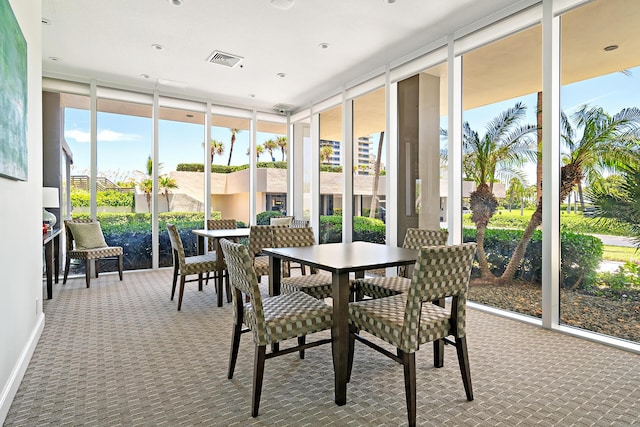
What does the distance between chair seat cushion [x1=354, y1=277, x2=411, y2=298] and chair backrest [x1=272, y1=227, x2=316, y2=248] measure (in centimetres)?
85

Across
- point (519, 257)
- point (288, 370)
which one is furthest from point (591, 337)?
point (288, 370)

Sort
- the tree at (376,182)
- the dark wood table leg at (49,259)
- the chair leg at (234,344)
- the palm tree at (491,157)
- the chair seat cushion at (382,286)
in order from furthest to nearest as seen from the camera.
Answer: the tree at (376,182), the dark wood table leg at (49,259), the palm tree at (491,157), the chair seat cushion at (382,286), the chair leg at (234,344)

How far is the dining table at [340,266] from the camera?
2.17m

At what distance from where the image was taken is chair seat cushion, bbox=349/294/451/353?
2.00 m

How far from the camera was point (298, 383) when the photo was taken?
2.43 metres

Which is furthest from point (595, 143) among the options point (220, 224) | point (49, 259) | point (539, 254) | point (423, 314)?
point (49, 259)

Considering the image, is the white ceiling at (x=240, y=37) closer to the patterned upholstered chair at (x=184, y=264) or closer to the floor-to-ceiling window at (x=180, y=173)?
the floor-to-ceiling window at (x=180, y=173)

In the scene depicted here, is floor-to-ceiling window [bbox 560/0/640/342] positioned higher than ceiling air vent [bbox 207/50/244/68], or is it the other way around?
ceiling air vent [bbox 207/50/244/68]

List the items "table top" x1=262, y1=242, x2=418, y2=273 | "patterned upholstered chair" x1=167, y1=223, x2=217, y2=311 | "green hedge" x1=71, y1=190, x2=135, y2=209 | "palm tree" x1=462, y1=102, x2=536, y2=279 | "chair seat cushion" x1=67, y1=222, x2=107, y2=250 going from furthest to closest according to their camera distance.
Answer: "green hedge" x1=71, y1=190, x2=135, y2=209 → "chair seat cushion" x1=67, y1=222, x2=107, y2=250 → "patterned upholstered chair" x1=167, y1=223, x2=217, y2=311 → "palm tree" x1=462, y1=102, x2=536, y2=279 → "table top" x1=262, y1=242, x2=418, y2=273

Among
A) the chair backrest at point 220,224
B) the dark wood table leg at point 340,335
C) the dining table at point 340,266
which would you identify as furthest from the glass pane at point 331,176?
the dark wood table leg at point 340,335

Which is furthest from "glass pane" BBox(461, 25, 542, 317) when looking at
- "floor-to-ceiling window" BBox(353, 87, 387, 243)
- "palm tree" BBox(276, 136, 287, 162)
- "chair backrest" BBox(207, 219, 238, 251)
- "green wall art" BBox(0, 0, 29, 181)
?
"palm tree" BBox(276, 136, 287, 162)

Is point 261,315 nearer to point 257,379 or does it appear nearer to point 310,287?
point 257,379

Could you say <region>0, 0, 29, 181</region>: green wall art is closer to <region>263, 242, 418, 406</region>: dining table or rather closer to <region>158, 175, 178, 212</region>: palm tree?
<region>263, 242, 418, 406</region>: dining table

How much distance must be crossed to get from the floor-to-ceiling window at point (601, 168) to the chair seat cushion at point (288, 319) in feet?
8.57
